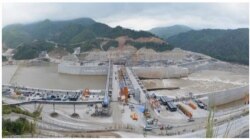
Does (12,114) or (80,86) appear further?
(80,86)

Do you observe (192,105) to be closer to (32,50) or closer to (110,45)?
(110,45)

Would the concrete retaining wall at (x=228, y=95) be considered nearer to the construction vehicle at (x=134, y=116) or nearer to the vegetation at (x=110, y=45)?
the construction vehicle at (x=134, y=116)

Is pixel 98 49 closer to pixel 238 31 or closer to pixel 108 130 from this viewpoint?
pixel 238 31

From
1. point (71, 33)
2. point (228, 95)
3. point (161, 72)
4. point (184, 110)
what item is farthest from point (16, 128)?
point (71, 33)

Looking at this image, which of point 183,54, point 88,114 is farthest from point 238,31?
point 88,114

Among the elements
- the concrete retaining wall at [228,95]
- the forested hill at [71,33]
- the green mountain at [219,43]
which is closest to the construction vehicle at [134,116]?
the concrete retaining wall at [228,95]

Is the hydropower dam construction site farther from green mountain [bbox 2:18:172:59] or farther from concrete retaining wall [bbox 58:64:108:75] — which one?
green mountain [bbox 2:18:172:59]
